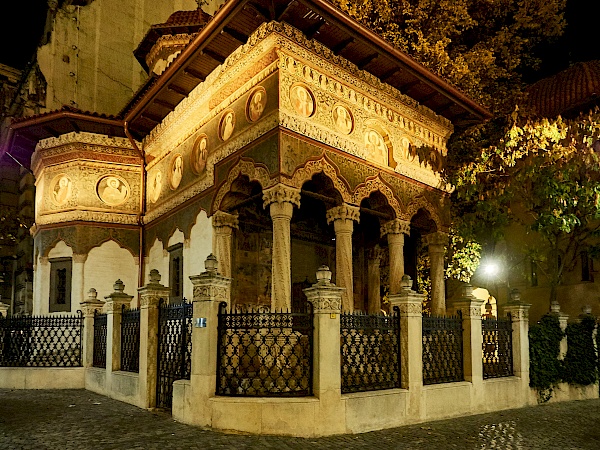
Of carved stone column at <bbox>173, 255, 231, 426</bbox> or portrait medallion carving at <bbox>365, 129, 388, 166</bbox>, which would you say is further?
portrait medallion carving at <bbox>365, 129, 388, 166</bbox>

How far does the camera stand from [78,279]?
51.9 ft

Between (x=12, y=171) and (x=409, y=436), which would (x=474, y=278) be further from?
(x=12, y=171)

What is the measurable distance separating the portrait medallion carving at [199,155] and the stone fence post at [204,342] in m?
5.79

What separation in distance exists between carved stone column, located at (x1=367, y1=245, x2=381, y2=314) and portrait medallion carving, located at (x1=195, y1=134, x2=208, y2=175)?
617 centimetres

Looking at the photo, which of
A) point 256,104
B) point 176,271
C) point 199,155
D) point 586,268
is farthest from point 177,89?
point 586,268

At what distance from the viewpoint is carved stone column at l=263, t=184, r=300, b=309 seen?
404 inches

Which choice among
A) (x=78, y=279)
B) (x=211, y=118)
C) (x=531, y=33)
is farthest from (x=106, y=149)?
(x=531, y=33)

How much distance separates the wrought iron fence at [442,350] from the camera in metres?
9.52

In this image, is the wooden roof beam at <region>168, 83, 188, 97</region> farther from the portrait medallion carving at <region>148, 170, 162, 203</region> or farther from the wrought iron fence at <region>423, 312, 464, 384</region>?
the wrought iron fence at <region>423, 312, 464, 384</region>

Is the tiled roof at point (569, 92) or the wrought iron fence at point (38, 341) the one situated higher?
the tiled roof at point (569, 92)

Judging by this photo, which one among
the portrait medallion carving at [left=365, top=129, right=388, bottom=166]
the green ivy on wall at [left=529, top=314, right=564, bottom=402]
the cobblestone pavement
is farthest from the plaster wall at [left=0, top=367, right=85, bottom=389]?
the green ivy on wall at [left=529, top=314, right=564, bottom=402]

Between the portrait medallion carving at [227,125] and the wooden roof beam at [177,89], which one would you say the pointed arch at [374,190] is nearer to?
the portrait medallion carving at [227,125]

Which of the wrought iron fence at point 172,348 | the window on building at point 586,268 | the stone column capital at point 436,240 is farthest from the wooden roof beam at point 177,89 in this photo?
the window on building at point 586,268

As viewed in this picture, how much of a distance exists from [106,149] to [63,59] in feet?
24.3
